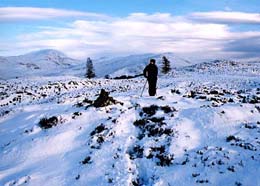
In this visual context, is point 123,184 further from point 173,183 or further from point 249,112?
point 249,112

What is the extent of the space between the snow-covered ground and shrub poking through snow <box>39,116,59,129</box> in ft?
0.50

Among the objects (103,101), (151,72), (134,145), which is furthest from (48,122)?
(151,72)

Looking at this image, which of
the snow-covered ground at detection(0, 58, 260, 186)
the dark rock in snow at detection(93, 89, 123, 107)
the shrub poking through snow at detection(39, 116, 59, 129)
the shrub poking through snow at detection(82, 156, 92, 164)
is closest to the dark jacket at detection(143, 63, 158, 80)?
the snow-covered ground at detection(0, 58, 260, 186)

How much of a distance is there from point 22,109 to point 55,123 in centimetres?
459

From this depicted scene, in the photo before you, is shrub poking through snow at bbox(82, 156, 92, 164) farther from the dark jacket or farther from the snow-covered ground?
the dark jacket

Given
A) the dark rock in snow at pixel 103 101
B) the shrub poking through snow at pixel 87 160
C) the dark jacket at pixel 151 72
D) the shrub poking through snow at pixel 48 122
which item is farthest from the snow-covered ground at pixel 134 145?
the dark jacket at pixel 151 72

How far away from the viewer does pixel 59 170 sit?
1362 centimetres

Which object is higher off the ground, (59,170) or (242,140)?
(242,140)

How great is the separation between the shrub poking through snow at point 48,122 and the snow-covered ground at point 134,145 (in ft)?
0.50

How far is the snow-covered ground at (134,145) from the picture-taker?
1276 cm

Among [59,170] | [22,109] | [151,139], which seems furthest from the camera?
[22,109]

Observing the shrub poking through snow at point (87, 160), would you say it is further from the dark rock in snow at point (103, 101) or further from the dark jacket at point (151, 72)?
the dark jacket at point (151, 72)

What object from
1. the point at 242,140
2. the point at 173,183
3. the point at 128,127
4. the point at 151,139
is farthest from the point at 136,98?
the point at 173,183

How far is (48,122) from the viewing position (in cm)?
1748
